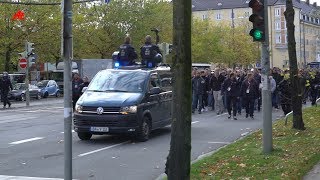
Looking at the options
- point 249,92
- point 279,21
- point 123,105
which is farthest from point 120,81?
point 279,21

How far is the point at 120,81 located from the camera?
14.6m

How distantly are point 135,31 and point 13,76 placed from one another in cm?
1527

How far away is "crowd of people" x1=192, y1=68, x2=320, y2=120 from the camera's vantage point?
20578 millimetres

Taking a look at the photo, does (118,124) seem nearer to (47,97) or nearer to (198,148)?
(198,148)

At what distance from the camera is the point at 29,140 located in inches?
565

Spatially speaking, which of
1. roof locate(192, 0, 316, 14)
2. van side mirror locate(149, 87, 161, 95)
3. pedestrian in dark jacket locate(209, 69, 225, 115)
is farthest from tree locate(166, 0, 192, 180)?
roof locate(192, 0, 316, 14)

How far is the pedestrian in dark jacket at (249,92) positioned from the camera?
21.1 m

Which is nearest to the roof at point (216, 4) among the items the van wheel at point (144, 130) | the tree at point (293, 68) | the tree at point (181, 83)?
the tree at point (293, 68)

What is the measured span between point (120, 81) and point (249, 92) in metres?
7.89

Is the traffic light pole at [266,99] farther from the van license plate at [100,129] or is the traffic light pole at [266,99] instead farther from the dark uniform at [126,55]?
the dark uniform at [126,55]

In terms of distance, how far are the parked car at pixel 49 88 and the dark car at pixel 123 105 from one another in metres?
32.3

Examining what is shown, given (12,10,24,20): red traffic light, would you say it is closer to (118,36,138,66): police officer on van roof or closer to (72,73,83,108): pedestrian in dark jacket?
(72,73,83,108): pedestrian in dark jacket

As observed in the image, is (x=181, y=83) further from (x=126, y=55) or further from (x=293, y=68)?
(x=126, y=55)

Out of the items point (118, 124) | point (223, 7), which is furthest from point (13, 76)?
point (223, 7)
